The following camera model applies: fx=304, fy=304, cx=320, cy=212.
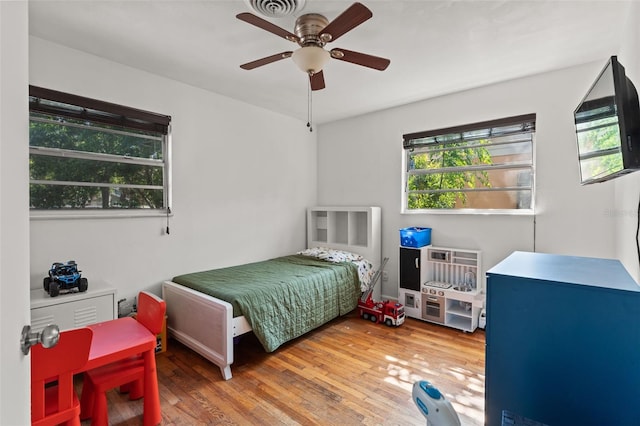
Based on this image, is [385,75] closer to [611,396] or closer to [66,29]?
[66,29]

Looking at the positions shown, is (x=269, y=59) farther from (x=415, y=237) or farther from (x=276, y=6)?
(x=415, y=237)

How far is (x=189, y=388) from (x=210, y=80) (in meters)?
2.80

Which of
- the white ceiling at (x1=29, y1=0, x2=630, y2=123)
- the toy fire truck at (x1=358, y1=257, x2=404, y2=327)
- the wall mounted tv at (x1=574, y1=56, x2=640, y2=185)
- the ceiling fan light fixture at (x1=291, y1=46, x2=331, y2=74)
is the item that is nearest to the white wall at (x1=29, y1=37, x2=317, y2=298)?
the white ceiling at (x1=29, y1=0, x2=630, y2=123)

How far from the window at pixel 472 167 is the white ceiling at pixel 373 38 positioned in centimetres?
55

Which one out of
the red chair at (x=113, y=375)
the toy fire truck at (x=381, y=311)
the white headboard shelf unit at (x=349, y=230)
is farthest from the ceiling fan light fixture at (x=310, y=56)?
the toy fire truck at (x=381, y=311)

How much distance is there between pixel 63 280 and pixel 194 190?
55.5 inches

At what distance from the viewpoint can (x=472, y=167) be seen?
137 inches

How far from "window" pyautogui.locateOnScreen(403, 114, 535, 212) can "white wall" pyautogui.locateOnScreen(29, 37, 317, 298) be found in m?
1.66

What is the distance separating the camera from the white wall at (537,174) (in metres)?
2.79

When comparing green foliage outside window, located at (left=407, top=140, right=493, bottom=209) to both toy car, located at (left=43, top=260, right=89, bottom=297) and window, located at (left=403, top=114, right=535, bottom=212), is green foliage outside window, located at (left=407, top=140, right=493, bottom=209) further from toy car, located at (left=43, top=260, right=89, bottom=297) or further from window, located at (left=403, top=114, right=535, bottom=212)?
toy car, located at (left=43, top=260, right=89, bottom=297)

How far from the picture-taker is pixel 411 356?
2.71 m

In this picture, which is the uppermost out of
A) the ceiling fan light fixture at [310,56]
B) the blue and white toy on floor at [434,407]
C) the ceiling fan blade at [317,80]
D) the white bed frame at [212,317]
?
the ceiling fan blade at [317,80]

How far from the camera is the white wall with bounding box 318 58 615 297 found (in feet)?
9.14

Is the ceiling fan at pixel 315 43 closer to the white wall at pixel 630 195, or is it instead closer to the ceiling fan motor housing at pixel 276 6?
the ceiling fan motor housing at pixel 276 6
